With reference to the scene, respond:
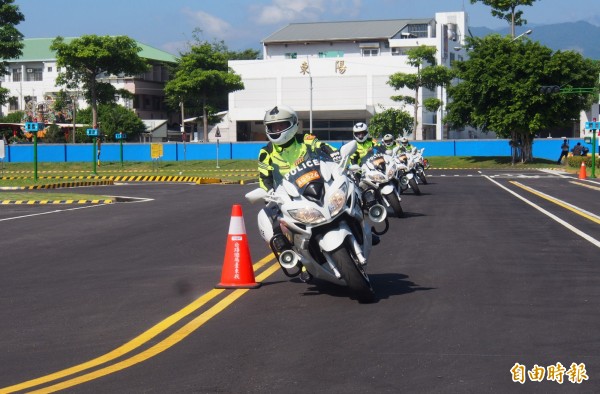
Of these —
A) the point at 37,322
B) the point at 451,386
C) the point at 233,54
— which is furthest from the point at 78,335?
the point at 233,54

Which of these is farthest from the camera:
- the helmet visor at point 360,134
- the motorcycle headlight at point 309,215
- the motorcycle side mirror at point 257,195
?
the helmet visor at point 360,134

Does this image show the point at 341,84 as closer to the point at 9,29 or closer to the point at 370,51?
the point at 370,51

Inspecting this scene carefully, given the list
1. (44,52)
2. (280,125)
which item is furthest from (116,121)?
(280,125)

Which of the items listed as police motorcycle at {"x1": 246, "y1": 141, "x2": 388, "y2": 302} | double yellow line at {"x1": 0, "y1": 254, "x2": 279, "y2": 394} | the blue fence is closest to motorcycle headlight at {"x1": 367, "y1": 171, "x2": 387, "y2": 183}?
double yellow line at {"x1": 0, "y1": 254, "x2": 279, "y2": 394}

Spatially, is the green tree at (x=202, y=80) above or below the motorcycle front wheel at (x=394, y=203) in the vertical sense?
above

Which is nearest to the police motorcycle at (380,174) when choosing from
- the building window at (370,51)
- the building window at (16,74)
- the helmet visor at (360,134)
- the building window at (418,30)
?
the helmet visor at (360,134)

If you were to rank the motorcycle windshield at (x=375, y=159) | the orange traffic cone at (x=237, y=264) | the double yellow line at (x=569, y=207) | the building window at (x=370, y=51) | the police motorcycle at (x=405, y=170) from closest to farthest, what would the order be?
the orange traffic cone at (x=237, y=264) → the double yellow line at (x=569, y=207) → the motorcycle windshield at (x=375, y=159) → the police motorcycle at (x=405, y=170) → the building window at (x=370, y=51)

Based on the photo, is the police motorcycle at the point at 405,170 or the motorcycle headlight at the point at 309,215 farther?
the police motorcycle at the point at 405,170

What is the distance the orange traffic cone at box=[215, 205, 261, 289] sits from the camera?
1098cm

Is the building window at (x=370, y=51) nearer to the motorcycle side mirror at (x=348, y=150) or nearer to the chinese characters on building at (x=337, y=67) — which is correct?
the chinese characters on building at (x=337, y=67)

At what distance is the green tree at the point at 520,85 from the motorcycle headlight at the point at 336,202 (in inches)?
2265

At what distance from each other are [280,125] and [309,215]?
1638 mm

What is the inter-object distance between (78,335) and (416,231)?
10.2 m

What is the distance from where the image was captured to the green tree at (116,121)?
9350 centimetres
